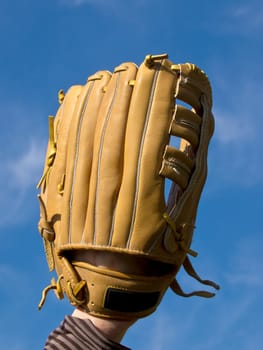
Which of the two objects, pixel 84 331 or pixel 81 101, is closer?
pixel 84 331

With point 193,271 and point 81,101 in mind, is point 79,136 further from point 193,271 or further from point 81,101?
point 193,271

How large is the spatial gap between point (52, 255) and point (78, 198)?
599mm

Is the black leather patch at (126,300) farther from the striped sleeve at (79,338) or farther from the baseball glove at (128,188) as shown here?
the striped sleeve at (79,338)

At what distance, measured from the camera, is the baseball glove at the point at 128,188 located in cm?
519

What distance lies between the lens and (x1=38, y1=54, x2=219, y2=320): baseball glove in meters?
5.19

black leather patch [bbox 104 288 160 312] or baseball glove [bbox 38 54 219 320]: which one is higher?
baseball glove [bbox 38 54 219 320]

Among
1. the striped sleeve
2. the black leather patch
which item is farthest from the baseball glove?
the striped sleeve

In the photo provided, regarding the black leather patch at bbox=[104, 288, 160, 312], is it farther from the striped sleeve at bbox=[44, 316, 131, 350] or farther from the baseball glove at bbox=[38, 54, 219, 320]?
the striped sleeve at bbox=[44, 316, 131, 350]

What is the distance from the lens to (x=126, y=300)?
5.26 meters

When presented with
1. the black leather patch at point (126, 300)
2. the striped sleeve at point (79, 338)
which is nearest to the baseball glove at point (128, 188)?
the black leather patch at point (126, 300)

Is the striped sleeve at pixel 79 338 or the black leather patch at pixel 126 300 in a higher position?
the black leather patch at pixel 126 300

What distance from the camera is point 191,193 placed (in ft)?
17.8

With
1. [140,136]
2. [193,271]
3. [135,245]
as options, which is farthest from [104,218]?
[193,271]

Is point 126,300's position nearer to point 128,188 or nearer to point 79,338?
point 79,338
